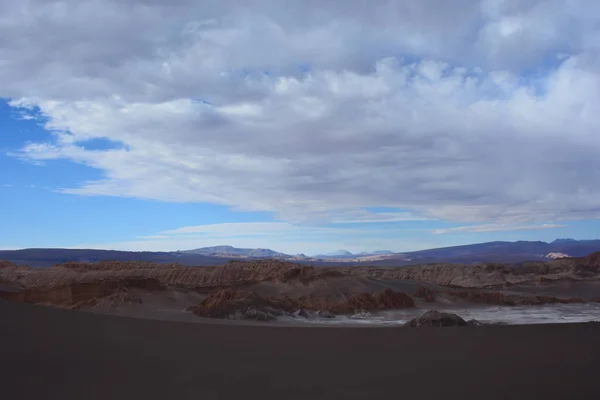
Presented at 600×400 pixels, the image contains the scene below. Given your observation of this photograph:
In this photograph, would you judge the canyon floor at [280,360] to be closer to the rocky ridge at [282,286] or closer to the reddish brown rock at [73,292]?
the rocky ridge at [282,286]

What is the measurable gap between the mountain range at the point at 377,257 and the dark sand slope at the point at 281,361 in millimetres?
84834

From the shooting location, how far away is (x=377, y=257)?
550 ft

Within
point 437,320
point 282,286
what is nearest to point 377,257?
point 282,286

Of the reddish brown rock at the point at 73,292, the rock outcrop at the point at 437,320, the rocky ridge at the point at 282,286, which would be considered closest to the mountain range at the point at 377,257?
the rocky ridge at the point at 282,286

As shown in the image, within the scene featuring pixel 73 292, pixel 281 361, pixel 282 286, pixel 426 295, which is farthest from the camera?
pixel 282 286

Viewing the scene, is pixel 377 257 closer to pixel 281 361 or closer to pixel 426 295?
pixel 426 295

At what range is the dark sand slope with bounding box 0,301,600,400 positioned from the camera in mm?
4082

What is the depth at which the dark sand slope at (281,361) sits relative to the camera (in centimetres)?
→ 408

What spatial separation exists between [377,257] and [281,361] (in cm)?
16538

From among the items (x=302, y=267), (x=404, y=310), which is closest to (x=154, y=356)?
(x=404, y=310)

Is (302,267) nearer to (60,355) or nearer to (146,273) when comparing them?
(146,273)

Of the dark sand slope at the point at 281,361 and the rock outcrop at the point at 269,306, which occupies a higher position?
the dark sand slope at the point at 281,361

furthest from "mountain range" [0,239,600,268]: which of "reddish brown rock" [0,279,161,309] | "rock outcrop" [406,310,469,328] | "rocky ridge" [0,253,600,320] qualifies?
"rock outcrop" [406,310,469,328]

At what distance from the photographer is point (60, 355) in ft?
16.5
